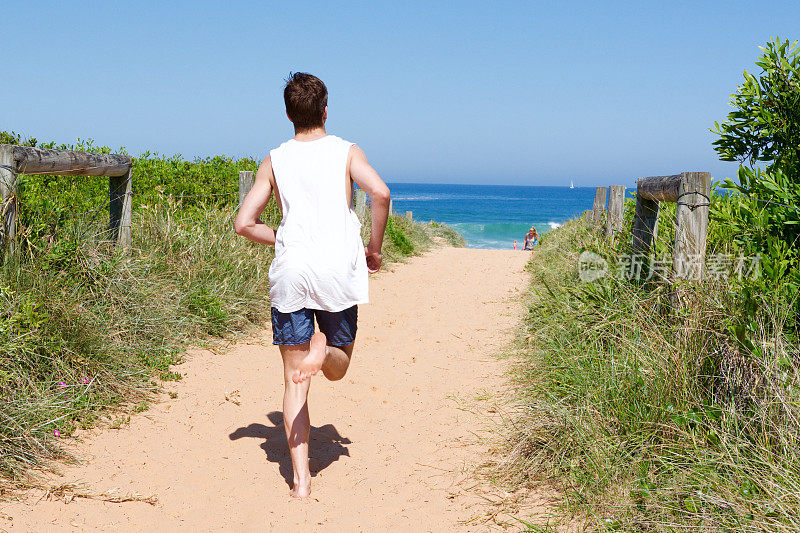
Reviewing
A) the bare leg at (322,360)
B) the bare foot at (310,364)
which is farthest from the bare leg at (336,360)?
the bare foot at (310,364)

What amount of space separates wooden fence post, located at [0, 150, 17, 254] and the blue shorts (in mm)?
2237

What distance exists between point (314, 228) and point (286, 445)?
1651 mm

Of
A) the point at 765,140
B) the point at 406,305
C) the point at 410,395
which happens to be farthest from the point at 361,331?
the point at 765,140

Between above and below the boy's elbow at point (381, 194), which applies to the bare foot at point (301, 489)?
below

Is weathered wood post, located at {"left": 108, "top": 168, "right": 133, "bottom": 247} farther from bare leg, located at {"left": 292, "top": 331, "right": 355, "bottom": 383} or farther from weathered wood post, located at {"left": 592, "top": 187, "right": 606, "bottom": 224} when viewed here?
weathered wood post, located at {"left": 592, "top": 187, "right": 606, "bottom": 224}

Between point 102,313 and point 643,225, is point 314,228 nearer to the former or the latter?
point 102,313

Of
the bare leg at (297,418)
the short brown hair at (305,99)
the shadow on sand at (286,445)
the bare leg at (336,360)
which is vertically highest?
the short brown hair at (305,99)

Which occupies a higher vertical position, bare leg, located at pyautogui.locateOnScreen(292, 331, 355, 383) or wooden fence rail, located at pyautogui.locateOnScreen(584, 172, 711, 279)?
wooden fence rail, located at pyautogui.locateOnScreen(584, 172, 711, 279)

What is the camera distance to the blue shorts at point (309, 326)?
10.8ft

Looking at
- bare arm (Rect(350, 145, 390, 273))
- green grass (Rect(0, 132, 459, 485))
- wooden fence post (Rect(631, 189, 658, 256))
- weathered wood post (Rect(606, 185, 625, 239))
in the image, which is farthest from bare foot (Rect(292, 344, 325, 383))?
weathered wood post (Rect(606, 185, 625, 239))

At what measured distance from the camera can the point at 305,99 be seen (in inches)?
126

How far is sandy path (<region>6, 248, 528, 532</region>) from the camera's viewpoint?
3.16 m

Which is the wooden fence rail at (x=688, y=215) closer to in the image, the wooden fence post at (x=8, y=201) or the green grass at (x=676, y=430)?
the green grass at (x=676, y=430)

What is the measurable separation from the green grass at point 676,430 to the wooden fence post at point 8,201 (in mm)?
3516
